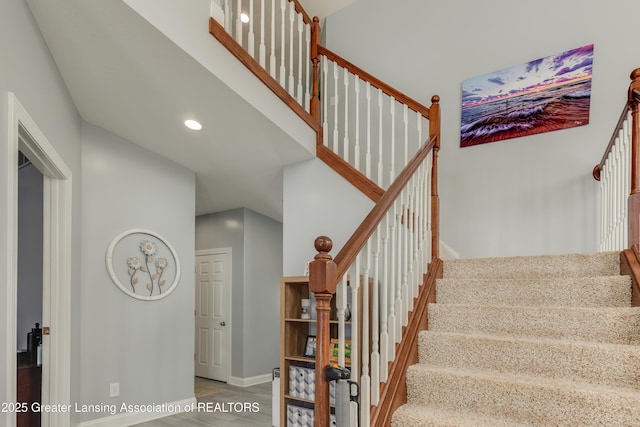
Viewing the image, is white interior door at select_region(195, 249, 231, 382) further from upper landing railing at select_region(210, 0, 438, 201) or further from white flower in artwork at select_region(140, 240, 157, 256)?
upper landing railing at select_region(210, 0, 438, 201)

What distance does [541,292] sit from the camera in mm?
2352

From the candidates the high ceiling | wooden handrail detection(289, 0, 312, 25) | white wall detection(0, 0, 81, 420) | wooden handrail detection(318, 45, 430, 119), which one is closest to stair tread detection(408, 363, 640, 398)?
wooden handrail detection(318, 45, 430, 119)

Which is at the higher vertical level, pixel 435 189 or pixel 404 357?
pixel 435 189

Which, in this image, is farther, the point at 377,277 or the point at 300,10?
the point at 300,10

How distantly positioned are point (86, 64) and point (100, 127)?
3.96 feet

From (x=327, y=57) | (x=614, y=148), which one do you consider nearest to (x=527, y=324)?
(x=614, y=148)

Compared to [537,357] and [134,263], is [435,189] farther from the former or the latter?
[134,263]

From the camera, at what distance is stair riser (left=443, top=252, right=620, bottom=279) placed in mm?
2394

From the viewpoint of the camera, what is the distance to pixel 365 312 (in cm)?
194

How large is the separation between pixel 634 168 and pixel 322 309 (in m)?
1.88

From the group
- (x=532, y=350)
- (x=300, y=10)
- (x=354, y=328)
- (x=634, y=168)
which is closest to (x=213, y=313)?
(x=300, y=10)

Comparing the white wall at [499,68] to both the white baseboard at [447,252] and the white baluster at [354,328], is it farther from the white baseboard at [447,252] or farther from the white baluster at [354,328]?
the white baluster at [354,328]

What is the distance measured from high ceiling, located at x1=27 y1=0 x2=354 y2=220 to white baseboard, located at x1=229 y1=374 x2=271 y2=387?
2584 millimetres

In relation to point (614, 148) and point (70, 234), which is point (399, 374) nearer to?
point (614, 148)
